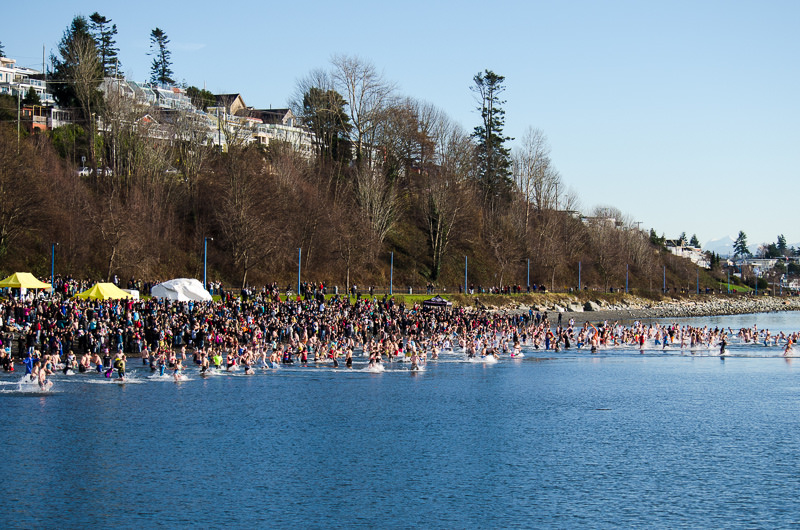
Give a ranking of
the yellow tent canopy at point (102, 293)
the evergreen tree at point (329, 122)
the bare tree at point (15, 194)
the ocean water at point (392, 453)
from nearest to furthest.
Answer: the ocean water at point (392, 453) < the yellow tent canopy at point (102, 293) < the bare tree at point (15, 194) < the evergreen tree at point (329, 122)

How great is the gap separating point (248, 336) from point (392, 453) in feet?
72.1

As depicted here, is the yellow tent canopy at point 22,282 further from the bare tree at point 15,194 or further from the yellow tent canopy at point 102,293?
the bare tree at point 15,194

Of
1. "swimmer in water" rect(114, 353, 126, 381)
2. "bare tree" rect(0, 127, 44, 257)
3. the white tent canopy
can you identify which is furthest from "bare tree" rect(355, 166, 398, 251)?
"swimmer in water" rect(114, 353, 126, 381)

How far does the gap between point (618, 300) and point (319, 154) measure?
168ft

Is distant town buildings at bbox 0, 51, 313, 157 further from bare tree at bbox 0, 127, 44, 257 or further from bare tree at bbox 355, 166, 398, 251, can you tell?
bare tree at bbox 0, 127, 44, 257

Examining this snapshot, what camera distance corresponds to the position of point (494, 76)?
126m

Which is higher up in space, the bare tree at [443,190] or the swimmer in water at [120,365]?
the bare tree at [443,190]

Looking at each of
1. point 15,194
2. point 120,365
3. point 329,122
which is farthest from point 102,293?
point 329,122

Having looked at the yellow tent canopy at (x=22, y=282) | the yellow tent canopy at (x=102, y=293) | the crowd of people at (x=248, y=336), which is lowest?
the crowd of people at (x=248, y=336)

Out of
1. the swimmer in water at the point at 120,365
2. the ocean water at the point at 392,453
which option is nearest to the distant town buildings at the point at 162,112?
the swimmer in water at the point at 120,365

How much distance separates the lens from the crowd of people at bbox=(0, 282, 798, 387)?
4084cm

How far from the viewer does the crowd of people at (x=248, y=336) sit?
40.8 m

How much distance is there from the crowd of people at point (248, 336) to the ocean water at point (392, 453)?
160 cm

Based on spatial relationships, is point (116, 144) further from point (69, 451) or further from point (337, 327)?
point (69, 451)
